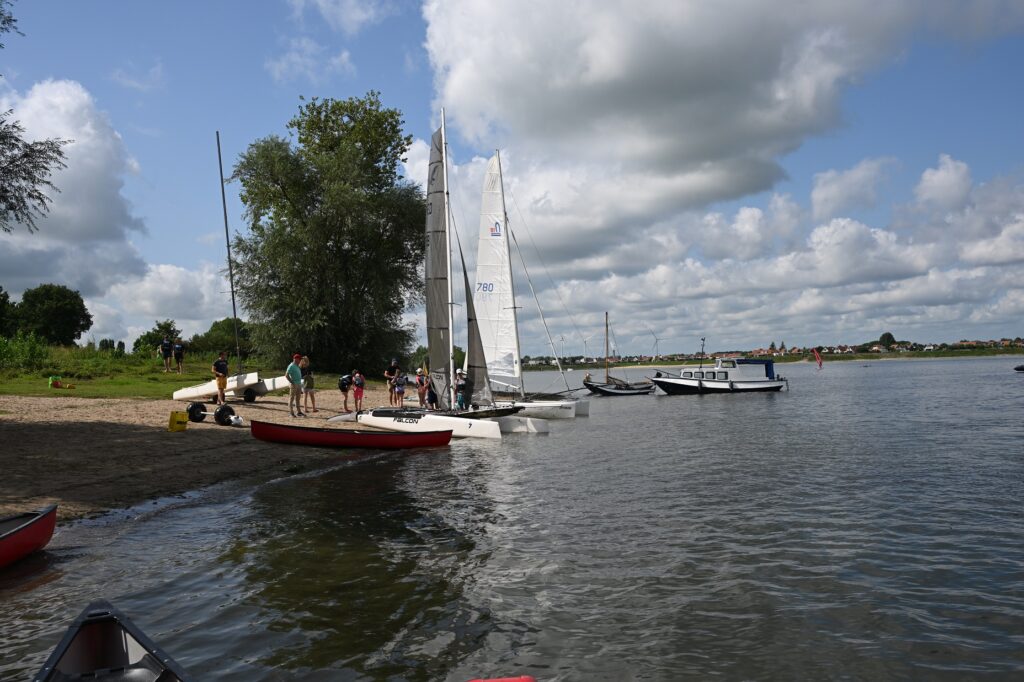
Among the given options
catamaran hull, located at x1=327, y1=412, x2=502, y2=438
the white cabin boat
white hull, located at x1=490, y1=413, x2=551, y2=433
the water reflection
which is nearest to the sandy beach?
catamaran hull, located at x1=327, y1=412, x2=502, y2=438

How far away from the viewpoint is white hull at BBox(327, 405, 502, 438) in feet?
96.6

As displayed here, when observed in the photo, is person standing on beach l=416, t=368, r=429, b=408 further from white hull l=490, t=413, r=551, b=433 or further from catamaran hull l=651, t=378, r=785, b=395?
catamaran hull l=651, t=378, r=785, b=395

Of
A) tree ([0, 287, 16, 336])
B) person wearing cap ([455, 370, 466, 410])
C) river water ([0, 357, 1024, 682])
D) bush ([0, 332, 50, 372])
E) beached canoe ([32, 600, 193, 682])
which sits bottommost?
river water ([0, 357, 1024, 682])

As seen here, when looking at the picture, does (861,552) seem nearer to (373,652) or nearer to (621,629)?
(621,629)

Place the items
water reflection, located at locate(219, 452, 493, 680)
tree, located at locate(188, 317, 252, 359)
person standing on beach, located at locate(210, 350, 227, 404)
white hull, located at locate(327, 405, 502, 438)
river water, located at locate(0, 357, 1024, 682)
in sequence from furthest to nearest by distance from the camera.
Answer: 1. tree, located at locate(188, 317, 252, 359)
2. white hull, located at locate(327, 405, 502, 438)
3. person standing on beach, located at locate(210, 350, 227, 404)
4. water reflection, located at locate(219, 452, 493, 680)
5. river water, located at locate(0, 357, 1024, 682)

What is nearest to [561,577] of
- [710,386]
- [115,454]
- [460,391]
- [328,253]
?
[115,454]

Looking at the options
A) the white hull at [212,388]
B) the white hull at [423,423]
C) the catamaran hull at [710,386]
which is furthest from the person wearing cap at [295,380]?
the catamaran hull at [710,386]

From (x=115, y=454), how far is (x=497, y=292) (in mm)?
27647

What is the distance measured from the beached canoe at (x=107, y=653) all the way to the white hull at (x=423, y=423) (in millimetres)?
22309

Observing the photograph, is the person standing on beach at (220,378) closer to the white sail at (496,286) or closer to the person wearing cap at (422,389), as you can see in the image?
the person wearing cap at (422,389)

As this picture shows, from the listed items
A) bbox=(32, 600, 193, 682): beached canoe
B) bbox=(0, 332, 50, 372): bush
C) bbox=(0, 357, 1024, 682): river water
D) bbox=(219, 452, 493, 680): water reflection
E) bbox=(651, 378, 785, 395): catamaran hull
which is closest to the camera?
bbox=(32, 600, 193, 682): beached canoe

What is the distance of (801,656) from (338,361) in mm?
50170

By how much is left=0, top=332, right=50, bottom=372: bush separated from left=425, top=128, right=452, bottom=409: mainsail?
888 inches

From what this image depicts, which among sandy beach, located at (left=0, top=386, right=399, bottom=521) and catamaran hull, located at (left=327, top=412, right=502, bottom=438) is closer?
sandy beach, located at (left=0, top=386, right=399, bottom=521)
